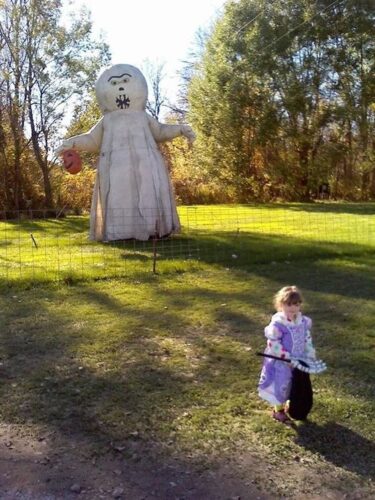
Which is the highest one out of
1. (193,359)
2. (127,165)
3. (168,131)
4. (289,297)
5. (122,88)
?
(122,88)

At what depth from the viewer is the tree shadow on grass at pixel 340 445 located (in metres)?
2.95

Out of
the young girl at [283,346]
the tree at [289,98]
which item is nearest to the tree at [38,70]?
the tree at [289,98]

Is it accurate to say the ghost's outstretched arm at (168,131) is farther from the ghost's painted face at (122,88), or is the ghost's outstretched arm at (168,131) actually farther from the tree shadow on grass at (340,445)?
the tree shadow on grass at (340,445)

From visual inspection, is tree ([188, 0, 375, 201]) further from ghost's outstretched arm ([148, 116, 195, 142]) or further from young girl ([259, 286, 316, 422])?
young girl ([259, 286, 316, 422])

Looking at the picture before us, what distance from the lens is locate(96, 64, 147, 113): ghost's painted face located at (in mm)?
10859

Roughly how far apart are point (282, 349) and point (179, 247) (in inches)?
272

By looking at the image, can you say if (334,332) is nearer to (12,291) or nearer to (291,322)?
(291,322)

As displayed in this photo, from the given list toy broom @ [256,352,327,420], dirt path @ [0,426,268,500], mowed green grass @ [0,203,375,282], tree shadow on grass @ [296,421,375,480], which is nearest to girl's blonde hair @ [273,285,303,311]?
toy broom @ [256,352,327,420]

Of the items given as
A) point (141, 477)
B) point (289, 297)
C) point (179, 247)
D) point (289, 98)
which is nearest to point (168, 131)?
point (179, 247)

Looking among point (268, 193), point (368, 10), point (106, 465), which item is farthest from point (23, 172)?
point (106, 465)

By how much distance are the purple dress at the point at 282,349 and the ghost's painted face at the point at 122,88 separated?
8253mm

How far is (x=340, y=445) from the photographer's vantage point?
315cm

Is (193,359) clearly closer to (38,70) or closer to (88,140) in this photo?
(88,140)

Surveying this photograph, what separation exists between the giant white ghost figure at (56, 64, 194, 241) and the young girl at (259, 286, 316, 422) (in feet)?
23.9
